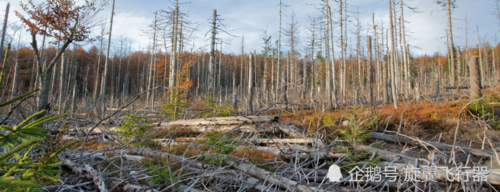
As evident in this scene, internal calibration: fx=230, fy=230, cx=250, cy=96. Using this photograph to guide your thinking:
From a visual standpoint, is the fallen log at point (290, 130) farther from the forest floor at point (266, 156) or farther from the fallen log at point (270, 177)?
the fallen log at point (270, 177)

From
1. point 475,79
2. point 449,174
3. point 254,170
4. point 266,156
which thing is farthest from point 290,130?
point 475,79

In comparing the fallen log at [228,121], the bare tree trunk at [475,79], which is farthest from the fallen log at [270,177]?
the bare tree trunk at [475,79]

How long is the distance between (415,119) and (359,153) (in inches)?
174

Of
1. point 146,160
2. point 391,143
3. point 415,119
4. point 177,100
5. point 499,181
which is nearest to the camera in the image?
point 499,181

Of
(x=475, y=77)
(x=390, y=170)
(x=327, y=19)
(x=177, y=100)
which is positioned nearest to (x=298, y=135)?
(x=390, y=170)

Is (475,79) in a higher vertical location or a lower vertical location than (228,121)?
higher

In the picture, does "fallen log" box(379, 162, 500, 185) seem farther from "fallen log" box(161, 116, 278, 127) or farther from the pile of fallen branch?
"fallen log" box(161, 116, 278, 127)

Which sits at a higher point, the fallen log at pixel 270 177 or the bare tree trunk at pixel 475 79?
the bare tree trunk at pixel 475 79

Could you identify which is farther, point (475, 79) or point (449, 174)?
point (475, 79)

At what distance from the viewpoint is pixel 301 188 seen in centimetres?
304

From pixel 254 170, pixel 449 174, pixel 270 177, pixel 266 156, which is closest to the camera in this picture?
pixel 449 174

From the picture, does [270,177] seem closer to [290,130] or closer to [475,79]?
[290,130]

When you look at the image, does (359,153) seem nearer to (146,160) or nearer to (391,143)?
(391,143)

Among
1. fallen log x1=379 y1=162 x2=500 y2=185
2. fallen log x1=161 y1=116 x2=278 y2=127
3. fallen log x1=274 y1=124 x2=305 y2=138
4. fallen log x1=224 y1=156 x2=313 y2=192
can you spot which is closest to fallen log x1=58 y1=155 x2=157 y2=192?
fallen log x1=224 y1=156 x2=313 y2=192
